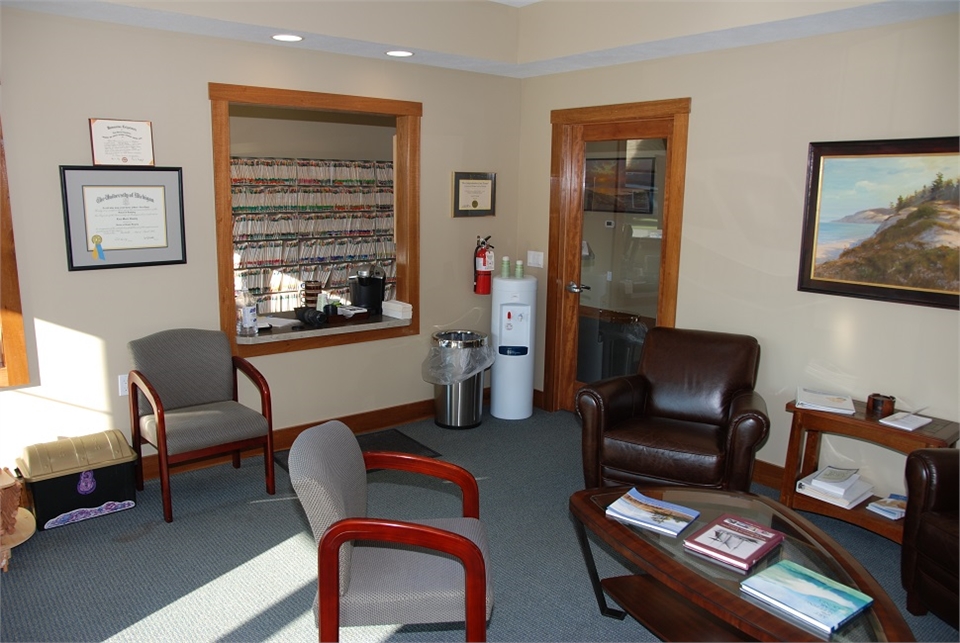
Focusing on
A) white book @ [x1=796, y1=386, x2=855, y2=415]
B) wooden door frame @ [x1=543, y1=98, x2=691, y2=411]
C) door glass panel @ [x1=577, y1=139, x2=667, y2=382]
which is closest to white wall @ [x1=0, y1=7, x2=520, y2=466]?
wooden door frame @ [x1=543, y1=98, x2=691, y2=411]

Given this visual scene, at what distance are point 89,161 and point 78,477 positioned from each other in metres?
1.52

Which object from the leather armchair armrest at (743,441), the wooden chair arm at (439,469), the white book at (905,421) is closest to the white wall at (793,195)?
the white book at (905,421)

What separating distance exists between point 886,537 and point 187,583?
3054 millimetres

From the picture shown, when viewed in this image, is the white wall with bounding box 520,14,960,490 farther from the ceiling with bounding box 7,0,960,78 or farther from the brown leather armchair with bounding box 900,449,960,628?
the brown leather armchair with bounding box 900,449,960,628

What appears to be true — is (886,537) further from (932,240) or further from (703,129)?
(703,129)

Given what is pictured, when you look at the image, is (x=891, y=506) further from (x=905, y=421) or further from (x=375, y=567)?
(x=375, y=567)

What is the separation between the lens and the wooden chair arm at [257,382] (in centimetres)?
379

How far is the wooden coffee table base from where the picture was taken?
2504 millimetres

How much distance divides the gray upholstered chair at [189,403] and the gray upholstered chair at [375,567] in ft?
4.70

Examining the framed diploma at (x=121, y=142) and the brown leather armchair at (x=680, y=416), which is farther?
the framed diploma at (x=121, y=142)

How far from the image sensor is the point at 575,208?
5.07 m

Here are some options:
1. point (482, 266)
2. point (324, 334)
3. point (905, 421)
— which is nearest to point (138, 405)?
point (324, 334)

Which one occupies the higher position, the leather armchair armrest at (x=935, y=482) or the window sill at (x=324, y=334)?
the window sill at (x=324, y=334)

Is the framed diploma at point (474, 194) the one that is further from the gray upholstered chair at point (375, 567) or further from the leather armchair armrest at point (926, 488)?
the leather armchair armrest at point (926, 488)
